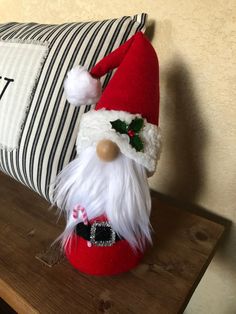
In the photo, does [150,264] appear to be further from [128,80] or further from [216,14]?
[216,14]

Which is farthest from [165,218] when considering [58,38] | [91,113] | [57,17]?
[57,17]

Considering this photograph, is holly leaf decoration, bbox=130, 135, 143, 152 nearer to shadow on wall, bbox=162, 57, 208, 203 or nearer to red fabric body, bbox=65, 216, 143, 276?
red fabric body, bbox=65, 216, 143, 276

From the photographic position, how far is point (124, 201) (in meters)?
0.38

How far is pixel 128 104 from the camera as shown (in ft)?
1.23

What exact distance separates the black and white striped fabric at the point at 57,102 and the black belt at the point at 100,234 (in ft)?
0.47

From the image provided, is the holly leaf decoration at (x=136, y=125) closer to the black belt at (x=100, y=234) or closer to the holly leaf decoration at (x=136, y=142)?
the holly leaf decoration at (x=136, y=142)

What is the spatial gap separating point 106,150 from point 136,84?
9 centimetres

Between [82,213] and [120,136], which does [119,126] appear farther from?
[82,213]

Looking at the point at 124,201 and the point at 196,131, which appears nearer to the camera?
the point at 124,201

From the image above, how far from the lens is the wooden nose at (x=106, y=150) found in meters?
0.35

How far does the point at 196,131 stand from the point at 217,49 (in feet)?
0.48

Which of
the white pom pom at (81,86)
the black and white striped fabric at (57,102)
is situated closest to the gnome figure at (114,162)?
the white pom pom at (81,86)

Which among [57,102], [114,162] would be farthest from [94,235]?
[57,102]

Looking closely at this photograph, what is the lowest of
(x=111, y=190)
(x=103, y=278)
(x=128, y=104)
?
(x=103, y=278)
